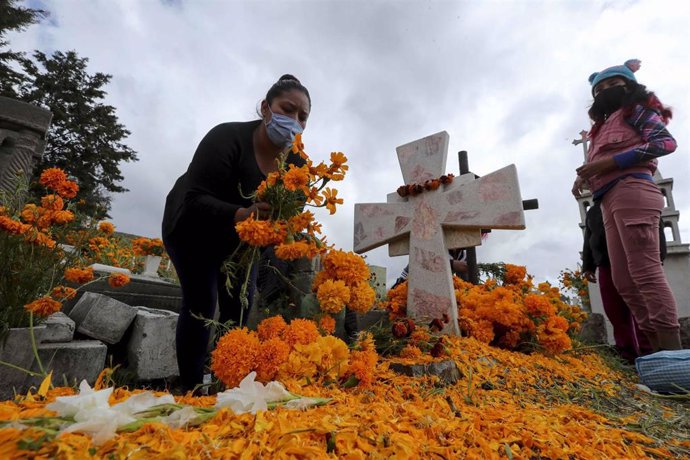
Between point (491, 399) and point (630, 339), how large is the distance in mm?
2277

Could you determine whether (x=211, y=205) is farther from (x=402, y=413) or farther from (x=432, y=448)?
(x=432, y=448)

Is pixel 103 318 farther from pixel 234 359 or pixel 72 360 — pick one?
pixel 234 359

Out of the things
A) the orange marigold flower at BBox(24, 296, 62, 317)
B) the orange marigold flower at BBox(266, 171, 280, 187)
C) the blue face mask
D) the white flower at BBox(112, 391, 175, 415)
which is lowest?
the white flower at BBox(112, 391, 175, 415)

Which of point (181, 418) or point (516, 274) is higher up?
point (516, 274)

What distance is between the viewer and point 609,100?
2.75m

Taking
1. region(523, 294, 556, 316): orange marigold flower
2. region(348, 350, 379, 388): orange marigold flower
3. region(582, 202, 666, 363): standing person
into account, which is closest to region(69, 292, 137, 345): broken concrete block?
region(348, 350, 379, 388): orange marigold flower

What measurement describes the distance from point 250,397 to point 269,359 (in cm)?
41

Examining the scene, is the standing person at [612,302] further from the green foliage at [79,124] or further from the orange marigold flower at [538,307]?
the green foliage at [79,124]

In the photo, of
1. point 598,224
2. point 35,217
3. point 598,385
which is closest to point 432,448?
point 598,385

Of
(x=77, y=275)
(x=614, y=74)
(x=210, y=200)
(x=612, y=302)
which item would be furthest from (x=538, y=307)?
(x=77, y=275)

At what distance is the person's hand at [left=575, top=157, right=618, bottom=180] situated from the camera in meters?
2.50

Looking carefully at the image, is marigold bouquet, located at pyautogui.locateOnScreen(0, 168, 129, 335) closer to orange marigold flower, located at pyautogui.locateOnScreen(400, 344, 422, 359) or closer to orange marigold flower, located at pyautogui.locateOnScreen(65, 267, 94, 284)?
orange marigold flower, located at pyautogui.locateOnScreen(65, 267, 94, 284)

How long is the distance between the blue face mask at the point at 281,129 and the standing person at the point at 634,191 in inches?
87.1

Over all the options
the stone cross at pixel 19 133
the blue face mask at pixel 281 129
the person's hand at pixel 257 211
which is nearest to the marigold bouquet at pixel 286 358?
the person's hand at pixel 257 211
